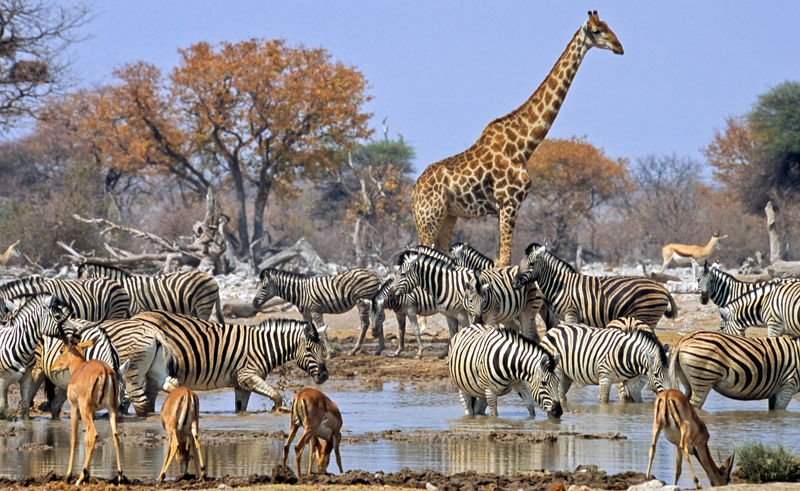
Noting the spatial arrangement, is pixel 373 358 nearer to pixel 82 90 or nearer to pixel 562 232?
pixel 562 232

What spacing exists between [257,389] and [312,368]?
23.3 inches

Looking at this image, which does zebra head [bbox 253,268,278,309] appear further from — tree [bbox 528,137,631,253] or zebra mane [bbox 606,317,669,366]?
tree [bbox 528,137,631,253]

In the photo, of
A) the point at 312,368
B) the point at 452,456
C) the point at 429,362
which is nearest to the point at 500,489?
the point at 452,456

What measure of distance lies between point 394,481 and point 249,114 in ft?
118

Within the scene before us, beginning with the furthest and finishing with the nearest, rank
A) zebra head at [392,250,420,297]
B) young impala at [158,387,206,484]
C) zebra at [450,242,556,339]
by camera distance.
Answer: zebra head at [392,250,420,297]
zebra at [450,242,556,339]
young impala at [158,387,206,484]

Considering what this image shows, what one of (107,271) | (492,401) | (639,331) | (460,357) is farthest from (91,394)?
(107,271)

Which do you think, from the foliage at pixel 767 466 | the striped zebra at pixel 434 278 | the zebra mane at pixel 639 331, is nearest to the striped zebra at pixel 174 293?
the striped zebra at pixel 434 278

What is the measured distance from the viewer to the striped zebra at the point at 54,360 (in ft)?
34.3

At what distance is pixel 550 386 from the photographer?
34.4ft

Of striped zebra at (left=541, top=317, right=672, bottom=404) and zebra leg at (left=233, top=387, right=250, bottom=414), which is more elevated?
striped zebra at (left=541, top=317, right=672, bottom=404)

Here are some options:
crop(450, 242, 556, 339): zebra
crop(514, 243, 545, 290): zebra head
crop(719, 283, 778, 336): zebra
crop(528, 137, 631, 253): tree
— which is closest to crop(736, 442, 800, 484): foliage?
crop(514, 243, 545, 290): zebra head

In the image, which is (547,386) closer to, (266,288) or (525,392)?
(525,392)

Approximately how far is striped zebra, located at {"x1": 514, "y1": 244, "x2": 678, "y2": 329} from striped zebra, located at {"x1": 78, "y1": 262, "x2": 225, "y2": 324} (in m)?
4.96

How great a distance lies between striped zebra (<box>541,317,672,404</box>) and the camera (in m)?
11.3
